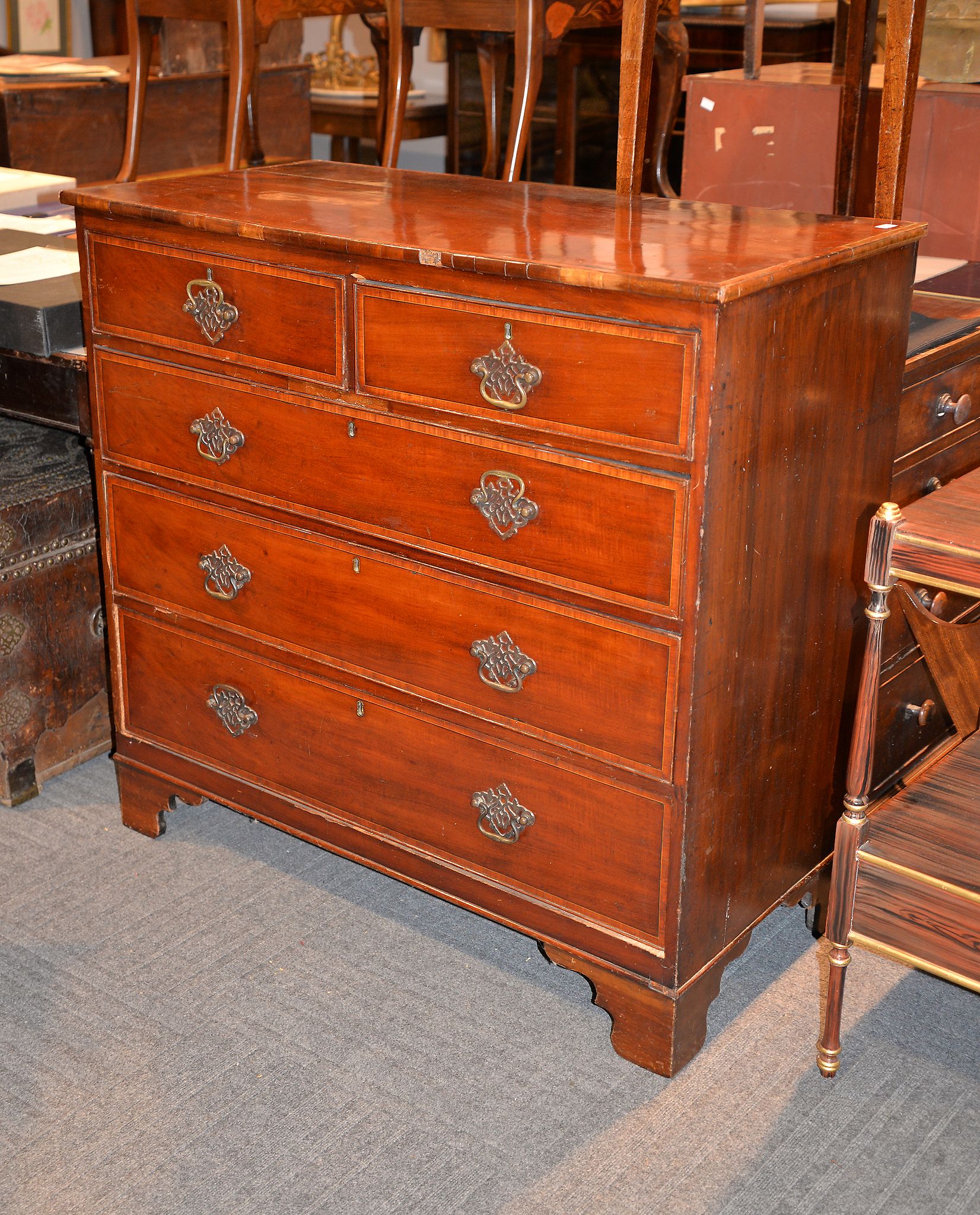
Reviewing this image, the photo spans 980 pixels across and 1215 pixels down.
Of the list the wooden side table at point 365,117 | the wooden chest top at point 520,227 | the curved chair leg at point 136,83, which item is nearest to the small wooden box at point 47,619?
the wooden chest top at point 520,227

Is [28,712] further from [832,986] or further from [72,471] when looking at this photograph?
[832,986]

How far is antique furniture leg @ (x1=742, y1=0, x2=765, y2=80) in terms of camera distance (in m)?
3.13

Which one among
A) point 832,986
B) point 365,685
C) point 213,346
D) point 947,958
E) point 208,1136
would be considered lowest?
point 208,1136

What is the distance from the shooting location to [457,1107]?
75.0 inches

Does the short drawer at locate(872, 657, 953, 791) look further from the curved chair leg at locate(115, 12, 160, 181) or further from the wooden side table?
the wooden side table

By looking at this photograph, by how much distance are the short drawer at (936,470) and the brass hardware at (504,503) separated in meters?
0.60

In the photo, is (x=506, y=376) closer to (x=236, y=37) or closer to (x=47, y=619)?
(x=47, y=619)

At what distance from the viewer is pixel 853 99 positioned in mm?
2717

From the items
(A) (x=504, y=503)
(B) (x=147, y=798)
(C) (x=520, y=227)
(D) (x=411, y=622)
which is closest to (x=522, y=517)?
(A) (x=504, y=503)

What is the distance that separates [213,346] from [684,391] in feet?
2.66

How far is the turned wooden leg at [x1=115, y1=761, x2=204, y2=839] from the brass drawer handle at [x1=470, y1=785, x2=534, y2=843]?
68 cm

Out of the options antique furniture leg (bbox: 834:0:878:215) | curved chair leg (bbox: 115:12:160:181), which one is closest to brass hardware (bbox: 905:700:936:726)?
antique furniture leg (bbox: 834:0:878:215)

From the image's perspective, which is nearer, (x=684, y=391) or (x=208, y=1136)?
(x=684, y=391)

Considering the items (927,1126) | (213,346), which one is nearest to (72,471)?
(213,346)
